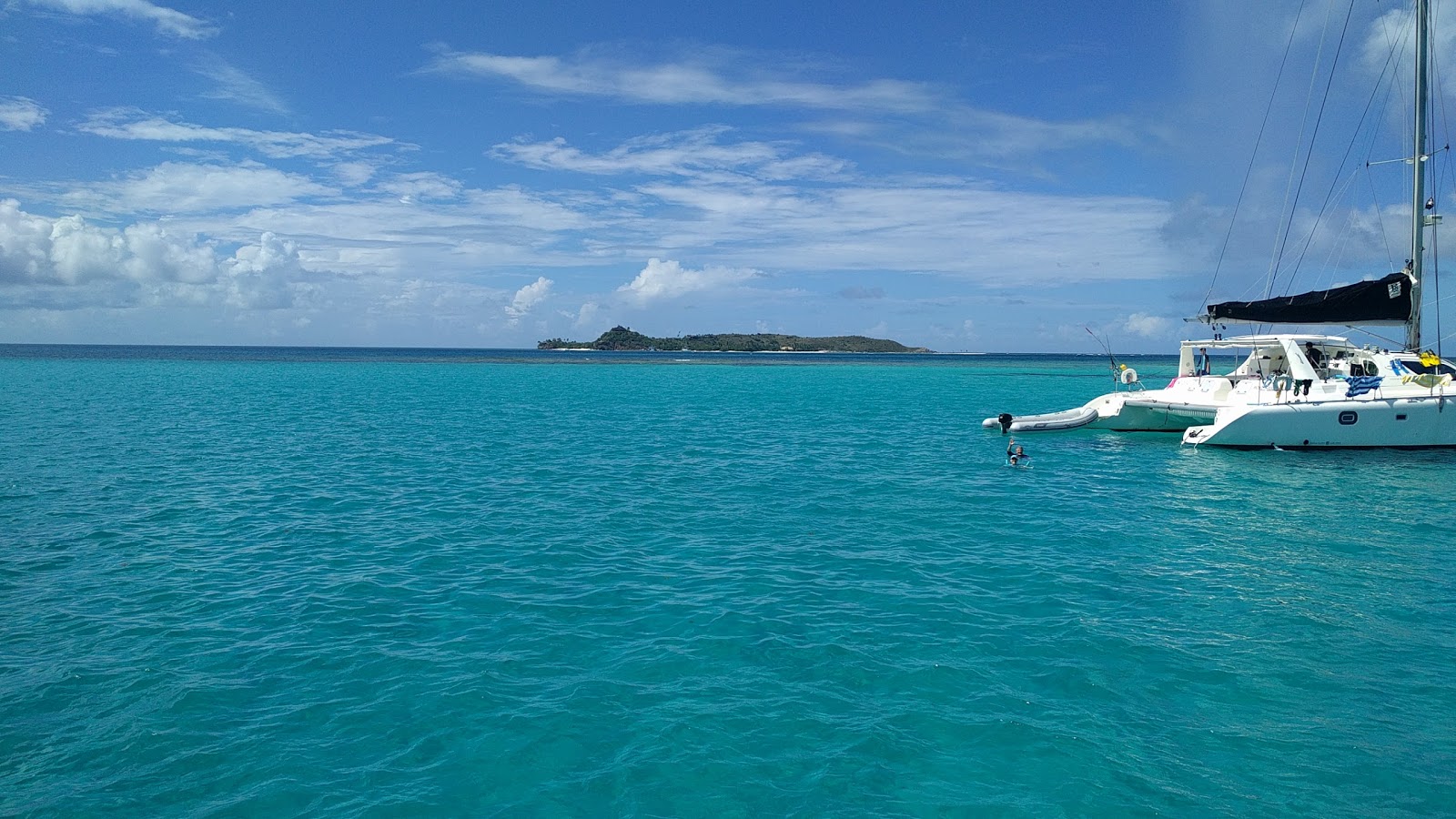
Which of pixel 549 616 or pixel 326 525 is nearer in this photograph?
pixel 549 616

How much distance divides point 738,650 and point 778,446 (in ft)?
71.8

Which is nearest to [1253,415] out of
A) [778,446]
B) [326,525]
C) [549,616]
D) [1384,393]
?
[1384,393]


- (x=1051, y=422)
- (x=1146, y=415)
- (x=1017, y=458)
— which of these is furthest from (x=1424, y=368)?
(x=1017, y=458)

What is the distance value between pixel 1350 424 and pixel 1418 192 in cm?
954

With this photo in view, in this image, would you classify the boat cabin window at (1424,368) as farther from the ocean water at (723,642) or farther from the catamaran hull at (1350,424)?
the ocean water at (723,642)

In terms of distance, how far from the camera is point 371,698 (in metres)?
10.0

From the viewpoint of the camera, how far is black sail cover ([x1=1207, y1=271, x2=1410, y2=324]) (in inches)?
1212

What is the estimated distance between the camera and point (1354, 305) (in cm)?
3116

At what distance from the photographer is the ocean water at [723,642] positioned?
8.28 metres

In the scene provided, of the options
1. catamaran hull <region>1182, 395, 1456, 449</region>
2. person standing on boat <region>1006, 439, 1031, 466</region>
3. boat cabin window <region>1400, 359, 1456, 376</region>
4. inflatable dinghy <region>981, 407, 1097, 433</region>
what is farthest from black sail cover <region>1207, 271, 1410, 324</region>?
person standing on boat <region>1006, 439, 1031, 466</region>

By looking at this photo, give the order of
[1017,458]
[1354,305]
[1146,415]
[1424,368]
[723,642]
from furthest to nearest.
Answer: [1146,415]
[1354,305]
[1424,368]
[1017,458]
[723,642]

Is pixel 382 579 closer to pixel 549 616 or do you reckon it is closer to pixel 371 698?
pixel 549 616

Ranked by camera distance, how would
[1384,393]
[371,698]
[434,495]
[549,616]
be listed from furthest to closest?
[1384,393], [434,495], [549,616], [371,698]

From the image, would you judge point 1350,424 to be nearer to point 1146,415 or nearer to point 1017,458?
point 1146,415
